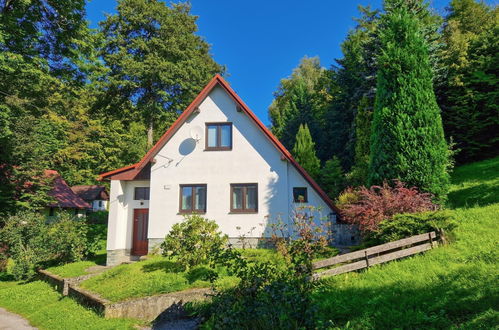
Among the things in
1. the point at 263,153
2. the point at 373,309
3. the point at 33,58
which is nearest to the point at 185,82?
the point at 33,58

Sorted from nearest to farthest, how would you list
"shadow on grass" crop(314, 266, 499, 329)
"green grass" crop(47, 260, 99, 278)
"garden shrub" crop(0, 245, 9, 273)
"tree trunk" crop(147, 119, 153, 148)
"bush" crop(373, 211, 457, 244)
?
"shadow on grass" crop(314, 266, 499, 329), "bush" crop(373, 211, 457, 244), "green grass" crop(47, 260, 99, 278), "garden shrub" crop(0, 245, 9, 273), "tree trunk" crop(147, 119, 153, 148)

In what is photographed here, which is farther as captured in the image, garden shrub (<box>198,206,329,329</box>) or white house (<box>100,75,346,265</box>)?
white house (<box>100,75,346,265</box>)

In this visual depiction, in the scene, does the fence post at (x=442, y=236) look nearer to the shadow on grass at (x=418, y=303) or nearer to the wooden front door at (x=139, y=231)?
the shadow on grass at (x=418, y=303)

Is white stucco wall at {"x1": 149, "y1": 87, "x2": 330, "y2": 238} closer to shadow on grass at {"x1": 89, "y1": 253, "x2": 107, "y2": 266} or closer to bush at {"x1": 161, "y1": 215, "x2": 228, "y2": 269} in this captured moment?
bush at {"x1": 161, "y1": 215, "x2": 228, "y2": 269}

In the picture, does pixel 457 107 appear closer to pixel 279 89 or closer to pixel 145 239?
pixel 145 239

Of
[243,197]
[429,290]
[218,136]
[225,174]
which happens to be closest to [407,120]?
[429,290]

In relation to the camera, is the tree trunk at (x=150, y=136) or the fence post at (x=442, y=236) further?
the tree trunk at (x=150, y=136)

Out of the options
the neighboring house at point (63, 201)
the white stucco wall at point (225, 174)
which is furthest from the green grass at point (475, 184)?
the neighboring house at point (63, 201)

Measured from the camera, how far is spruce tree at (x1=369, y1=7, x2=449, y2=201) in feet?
35.0

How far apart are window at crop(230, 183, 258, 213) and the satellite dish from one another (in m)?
2.67

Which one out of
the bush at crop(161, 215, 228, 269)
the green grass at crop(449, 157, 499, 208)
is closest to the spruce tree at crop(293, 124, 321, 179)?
the green grass at crop(449, 157, 499, 208)

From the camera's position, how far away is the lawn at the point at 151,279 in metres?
8.51

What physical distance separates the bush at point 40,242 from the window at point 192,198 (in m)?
5.51

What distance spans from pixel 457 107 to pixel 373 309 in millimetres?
17677
